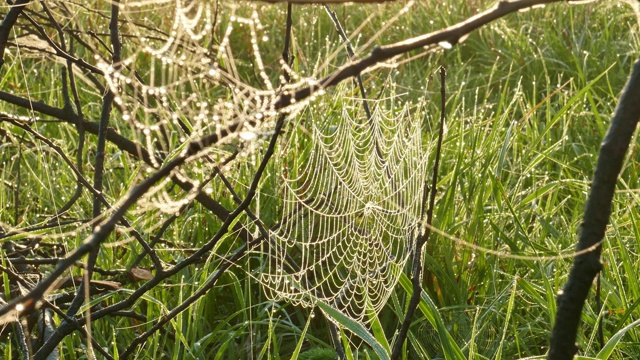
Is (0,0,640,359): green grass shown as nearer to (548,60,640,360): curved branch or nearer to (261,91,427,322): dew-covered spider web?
(261,91,427,322): dew-covered spider web

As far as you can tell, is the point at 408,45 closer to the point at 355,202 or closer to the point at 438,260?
the point at 438,260

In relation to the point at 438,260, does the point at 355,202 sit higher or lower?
higher

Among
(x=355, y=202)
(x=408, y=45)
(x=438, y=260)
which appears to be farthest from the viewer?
(x=355, y=202)

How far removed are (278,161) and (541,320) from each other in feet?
3.13

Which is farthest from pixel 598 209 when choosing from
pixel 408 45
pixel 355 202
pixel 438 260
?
pixel 355 202

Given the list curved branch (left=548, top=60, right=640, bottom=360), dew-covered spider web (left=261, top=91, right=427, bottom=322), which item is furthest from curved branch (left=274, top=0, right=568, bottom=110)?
dew-covered spider web (left=261, top=91, right=427, bottom=322)

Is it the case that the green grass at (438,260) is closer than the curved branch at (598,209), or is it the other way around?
the curved branch at (598,209)

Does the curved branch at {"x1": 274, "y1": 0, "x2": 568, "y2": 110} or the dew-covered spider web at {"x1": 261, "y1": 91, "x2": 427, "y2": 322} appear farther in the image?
the dew-covered spider web at {"x1": 261, "y1": 91, "x2": 427, "y2": 322}

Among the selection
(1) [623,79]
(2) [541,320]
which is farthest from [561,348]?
(1) [623,79]

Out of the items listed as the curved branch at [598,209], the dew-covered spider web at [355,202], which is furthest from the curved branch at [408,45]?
the dew-covered spider web at [355,202]

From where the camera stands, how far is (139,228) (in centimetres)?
252

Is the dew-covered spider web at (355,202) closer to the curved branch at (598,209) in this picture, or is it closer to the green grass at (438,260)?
the green grass at (438,260)

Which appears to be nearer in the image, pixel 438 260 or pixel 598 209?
pixel 598 209

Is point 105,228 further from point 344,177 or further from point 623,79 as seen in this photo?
Answer: point 623,79
